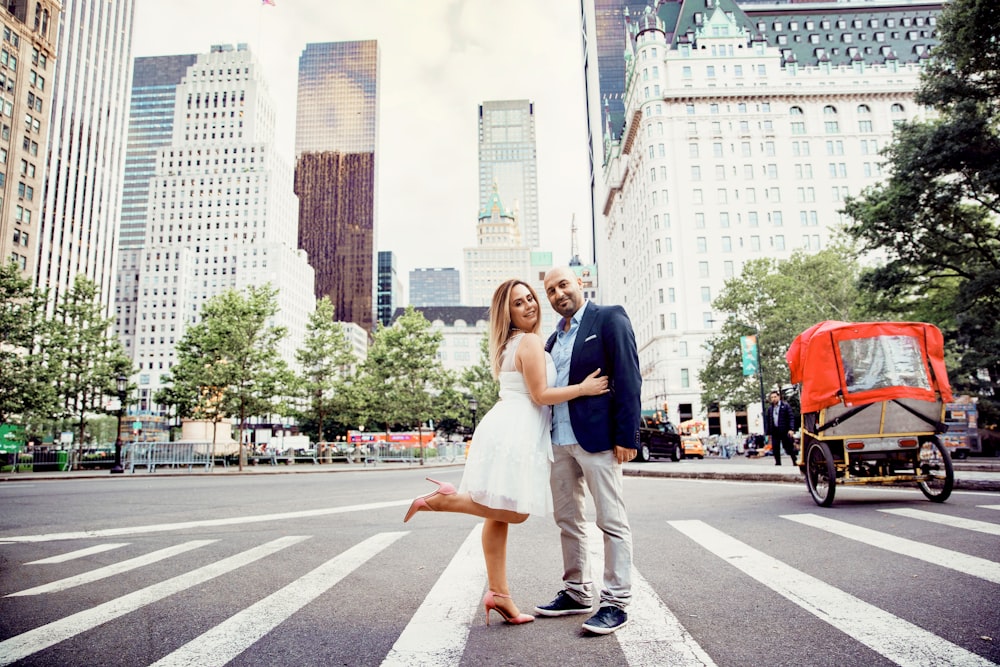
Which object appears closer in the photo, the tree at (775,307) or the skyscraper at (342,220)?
the tree at (775,307)

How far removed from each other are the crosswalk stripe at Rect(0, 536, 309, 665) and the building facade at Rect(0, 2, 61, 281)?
6763cm

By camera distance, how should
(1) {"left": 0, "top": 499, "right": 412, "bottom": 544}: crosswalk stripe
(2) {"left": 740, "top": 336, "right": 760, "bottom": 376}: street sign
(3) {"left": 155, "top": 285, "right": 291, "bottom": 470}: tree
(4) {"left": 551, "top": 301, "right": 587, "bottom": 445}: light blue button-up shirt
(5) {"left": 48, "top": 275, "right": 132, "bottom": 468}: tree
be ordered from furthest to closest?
(2) {"left": 740, "top": 336, "right": 760, "bottom": 376}: street sign → (3) {"left": 155, "top": 285, "right": 291, "bottom": 470}: tree → (5) {"left": 48, "top": 275, "right": 132, "bottom": 468}: tree → (1) {"left": 0, "top": 499, "right": 412, "bottom": 544}: crosswalk stripe → (4) {"left": 551, "top": 301, "right": 587, "bottom": 445}: light blue button-up shirt

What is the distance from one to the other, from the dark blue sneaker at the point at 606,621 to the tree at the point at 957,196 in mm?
21463

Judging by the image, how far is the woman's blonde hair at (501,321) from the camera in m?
3.65

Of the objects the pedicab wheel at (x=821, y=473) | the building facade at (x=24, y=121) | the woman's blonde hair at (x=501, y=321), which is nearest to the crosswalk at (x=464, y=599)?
the pedicab wheel at (x=821, y=473)

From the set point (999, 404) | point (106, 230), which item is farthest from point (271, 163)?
point (999, 404)

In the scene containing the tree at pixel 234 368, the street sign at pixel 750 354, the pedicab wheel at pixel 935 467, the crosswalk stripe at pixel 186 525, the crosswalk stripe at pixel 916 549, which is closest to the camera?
the crosswalk stripe at pixel 916 549

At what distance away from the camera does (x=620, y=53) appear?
450ft

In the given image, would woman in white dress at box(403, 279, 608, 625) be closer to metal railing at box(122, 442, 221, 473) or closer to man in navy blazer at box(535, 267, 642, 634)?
man in navy blazer at box(535, 267, 642, 634)

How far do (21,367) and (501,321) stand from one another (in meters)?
33.2

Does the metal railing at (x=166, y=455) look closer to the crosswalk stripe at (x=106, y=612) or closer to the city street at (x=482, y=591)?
the city street at (x=482, y=591)

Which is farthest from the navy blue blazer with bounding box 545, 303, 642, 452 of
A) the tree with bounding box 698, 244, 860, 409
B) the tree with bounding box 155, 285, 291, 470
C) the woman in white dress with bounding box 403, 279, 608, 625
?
the tree with bounding box 698, 244, 860, 409

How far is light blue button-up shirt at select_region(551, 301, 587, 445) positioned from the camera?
358cm

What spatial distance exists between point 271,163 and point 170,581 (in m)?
150
